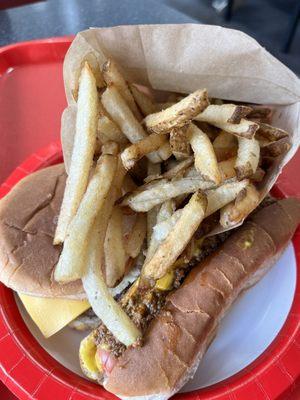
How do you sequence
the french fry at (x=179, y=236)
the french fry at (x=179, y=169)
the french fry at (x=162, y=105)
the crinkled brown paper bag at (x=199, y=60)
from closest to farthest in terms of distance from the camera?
1. the french fry at (x=179, y=236)
2. the french fry at (x=179, y=169)
3. the crinkled brown paper bag at (x=199, y=60)
4. the french fry at (x=162, y=105)

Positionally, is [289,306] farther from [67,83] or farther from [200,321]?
[67,83]

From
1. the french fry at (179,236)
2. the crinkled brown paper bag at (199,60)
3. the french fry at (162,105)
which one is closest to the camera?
the french fry at (179,236)

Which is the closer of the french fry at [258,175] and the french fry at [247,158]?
the french fry at [247,158]

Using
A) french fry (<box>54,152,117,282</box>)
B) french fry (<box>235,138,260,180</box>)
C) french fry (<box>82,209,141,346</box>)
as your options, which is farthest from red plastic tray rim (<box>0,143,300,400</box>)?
french fry (<box>235,138,260,180</box>)

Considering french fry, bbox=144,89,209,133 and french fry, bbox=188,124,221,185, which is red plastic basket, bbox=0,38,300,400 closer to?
french fry, bbox=188,124,221,185

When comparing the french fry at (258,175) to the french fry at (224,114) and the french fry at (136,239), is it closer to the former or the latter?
the french fry at (224,114)

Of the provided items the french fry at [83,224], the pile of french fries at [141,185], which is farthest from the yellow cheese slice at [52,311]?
the french fry at [83,224]
